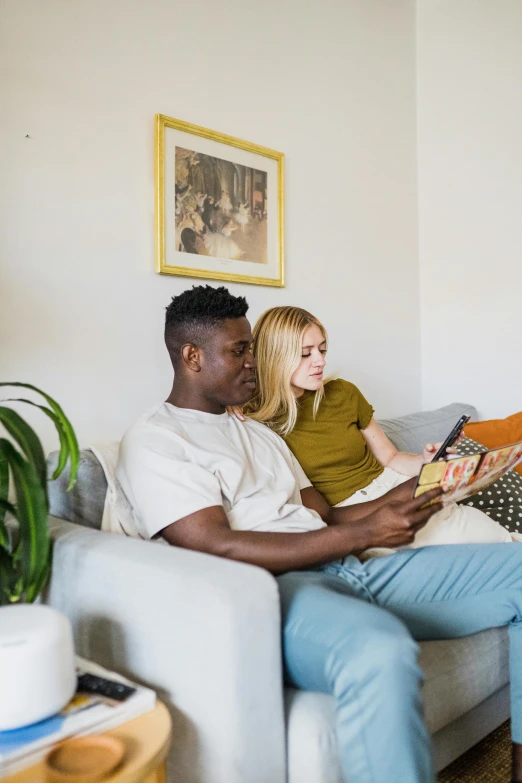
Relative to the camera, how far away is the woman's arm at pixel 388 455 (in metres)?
1.96

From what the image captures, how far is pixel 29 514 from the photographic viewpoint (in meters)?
1.09

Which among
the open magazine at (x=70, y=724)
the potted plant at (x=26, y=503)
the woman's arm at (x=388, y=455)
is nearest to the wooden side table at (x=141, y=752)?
the open magazine at (x=70, y=724)

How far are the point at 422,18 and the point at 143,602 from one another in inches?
123

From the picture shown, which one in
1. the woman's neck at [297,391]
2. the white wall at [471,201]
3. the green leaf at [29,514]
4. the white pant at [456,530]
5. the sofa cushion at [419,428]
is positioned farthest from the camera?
the white wall at [471,201]

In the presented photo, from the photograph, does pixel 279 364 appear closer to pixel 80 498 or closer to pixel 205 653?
pixel 80 498

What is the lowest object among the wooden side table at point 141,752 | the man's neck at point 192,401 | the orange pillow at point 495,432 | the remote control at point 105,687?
the wooden side table at point 141,752

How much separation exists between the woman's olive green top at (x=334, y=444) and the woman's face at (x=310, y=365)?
2.9 inches

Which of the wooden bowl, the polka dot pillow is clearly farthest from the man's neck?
the polka dot pillow

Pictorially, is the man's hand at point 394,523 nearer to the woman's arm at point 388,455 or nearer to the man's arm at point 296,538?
the man's arm at point 296,538

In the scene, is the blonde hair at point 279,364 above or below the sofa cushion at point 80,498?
above

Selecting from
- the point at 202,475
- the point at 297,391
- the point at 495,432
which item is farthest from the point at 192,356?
the point at 495,432

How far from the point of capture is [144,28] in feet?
6.66

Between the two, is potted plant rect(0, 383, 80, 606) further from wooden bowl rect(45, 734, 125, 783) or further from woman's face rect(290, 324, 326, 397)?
woman's face rect(290, 324, 326, 397)

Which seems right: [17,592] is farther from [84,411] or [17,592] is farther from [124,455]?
[84,411]
